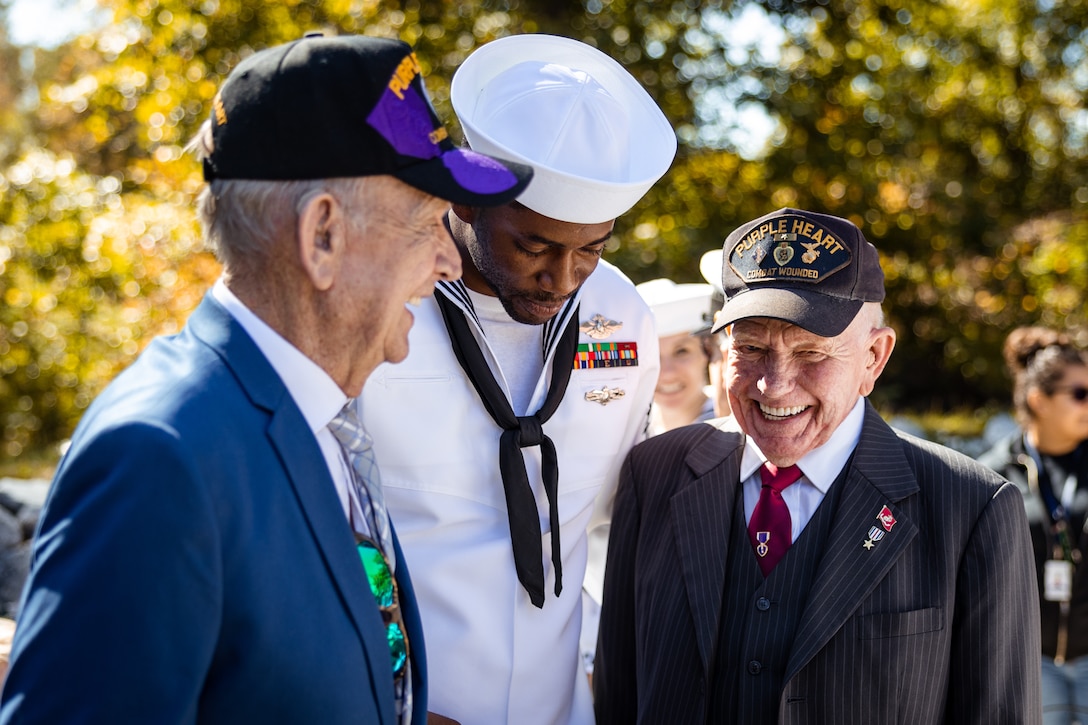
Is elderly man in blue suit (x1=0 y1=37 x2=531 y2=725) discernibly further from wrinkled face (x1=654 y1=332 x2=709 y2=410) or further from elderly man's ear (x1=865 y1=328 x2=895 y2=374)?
wrinkled face (x1=654 y1=332 x2=709 y2=410)

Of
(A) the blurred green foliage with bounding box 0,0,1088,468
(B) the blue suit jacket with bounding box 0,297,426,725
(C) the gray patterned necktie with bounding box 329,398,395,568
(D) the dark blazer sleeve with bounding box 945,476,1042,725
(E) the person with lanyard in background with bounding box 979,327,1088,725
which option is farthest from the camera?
(A) the blurred green foliage with bounding box 0,0,1088,468

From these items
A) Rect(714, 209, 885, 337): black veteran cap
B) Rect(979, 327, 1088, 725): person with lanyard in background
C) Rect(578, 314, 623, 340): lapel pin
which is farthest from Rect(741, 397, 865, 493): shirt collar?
Rect(979, 327, 1088, 725): person with lanyard in background

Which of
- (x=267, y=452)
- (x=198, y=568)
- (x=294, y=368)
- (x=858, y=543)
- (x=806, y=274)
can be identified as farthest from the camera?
(x=806, y=274)

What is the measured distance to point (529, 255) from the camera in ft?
7.72

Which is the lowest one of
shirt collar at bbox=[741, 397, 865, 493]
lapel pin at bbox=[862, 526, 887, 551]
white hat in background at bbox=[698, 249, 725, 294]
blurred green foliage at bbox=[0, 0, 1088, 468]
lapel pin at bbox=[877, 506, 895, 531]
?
lapel pin at bbox=[862, 526, 887, 551]

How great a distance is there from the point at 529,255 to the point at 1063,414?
3.61 meters

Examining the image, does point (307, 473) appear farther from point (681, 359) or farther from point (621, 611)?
point (681, 359)

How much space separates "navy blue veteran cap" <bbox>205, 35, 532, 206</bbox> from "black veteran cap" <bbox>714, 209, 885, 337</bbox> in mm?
974

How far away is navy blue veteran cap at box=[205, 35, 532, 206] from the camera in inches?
58.8

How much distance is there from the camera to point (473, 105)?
245 centimetres

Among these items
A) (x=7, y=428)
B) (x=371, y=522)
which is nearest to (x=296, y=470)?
(x=371, y=522)

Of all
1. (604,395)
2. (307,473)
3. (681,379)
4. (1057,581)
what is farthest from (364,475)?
(1057,581)

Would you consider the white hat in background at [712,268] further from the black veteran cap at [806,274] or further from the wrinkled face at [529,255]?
the wrinkled face at [529,255]

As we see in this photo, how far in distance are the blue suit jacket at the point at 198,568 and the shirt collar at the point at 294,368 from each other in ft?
0.08
